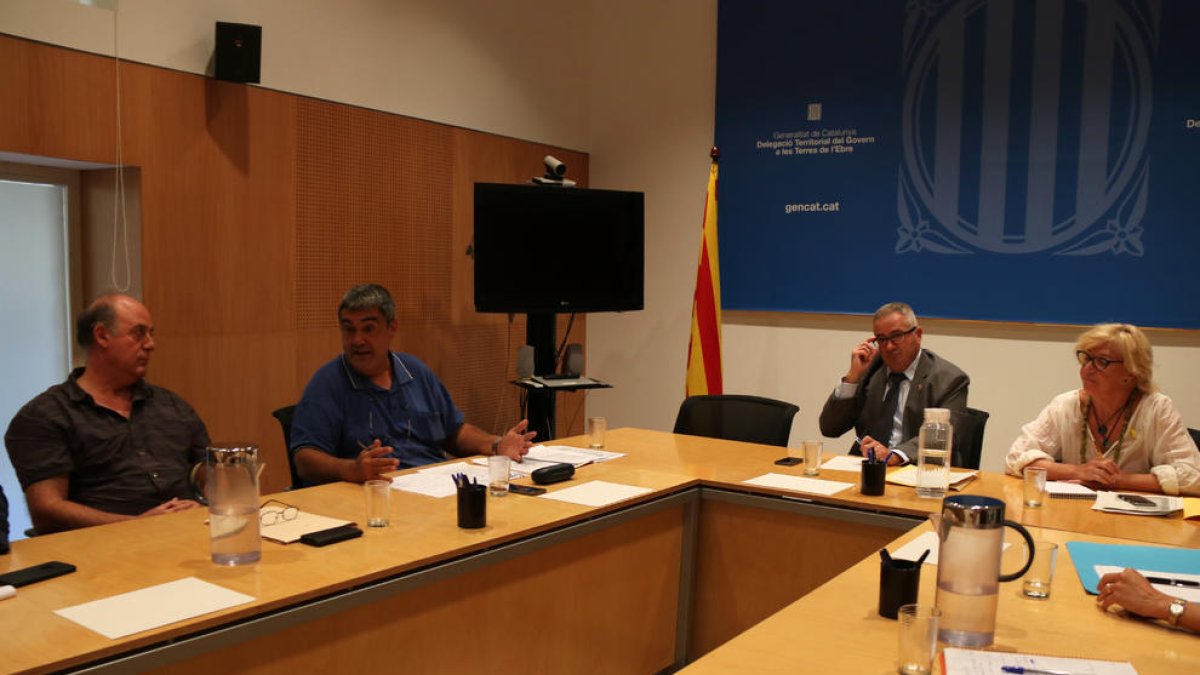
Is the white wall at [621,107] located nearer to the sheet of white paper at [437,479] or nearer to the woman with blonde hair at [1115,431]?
the woman with blonde hair at [1115,431]

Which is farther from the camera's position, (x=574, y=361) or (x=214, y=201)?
(x=574, y=361)

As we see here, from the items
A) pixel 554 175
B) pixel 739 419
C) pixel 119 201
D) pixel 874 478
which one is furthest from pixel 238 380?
pixel 874 478

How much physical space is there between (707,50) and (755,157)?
2.75ft

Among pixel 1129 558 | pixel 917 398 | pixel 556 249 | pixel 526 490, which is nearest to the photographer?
pixel 1129 558

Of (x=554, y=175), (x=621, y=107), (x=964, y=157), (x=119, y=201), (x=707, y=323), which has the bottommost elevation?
(x=707, y=323)

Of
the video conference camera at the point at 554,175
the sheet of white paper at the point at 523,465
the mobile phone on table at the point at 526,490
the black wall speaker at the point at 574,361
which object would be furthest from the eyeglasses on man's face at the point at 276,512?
the video conference camera at the point at 554,175

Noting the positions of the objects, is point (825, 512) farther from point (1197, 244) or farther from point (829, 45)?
point (829, 45)

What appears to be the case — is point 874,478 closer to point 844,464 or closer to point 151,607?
point 844,464

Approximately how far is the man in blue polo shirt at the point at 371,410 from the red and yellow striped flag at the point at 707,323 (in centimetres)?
222

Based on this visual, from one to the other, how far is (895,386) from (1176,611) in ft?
7.78

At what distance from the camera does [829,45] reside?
578cm

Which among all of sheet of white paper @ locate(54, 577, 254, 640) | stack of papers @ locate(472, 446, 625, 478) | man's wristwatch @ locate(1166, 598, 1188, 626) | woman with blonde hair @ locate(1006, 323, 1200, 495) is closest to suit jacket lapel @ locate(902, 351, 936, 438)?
woman with blonde hair @ locate(1006, 323, 1200, 495)

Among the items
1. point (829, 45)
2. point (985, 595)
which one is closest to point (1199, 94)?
point (829, 45)

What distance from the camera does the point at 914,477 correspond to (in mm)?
3275
